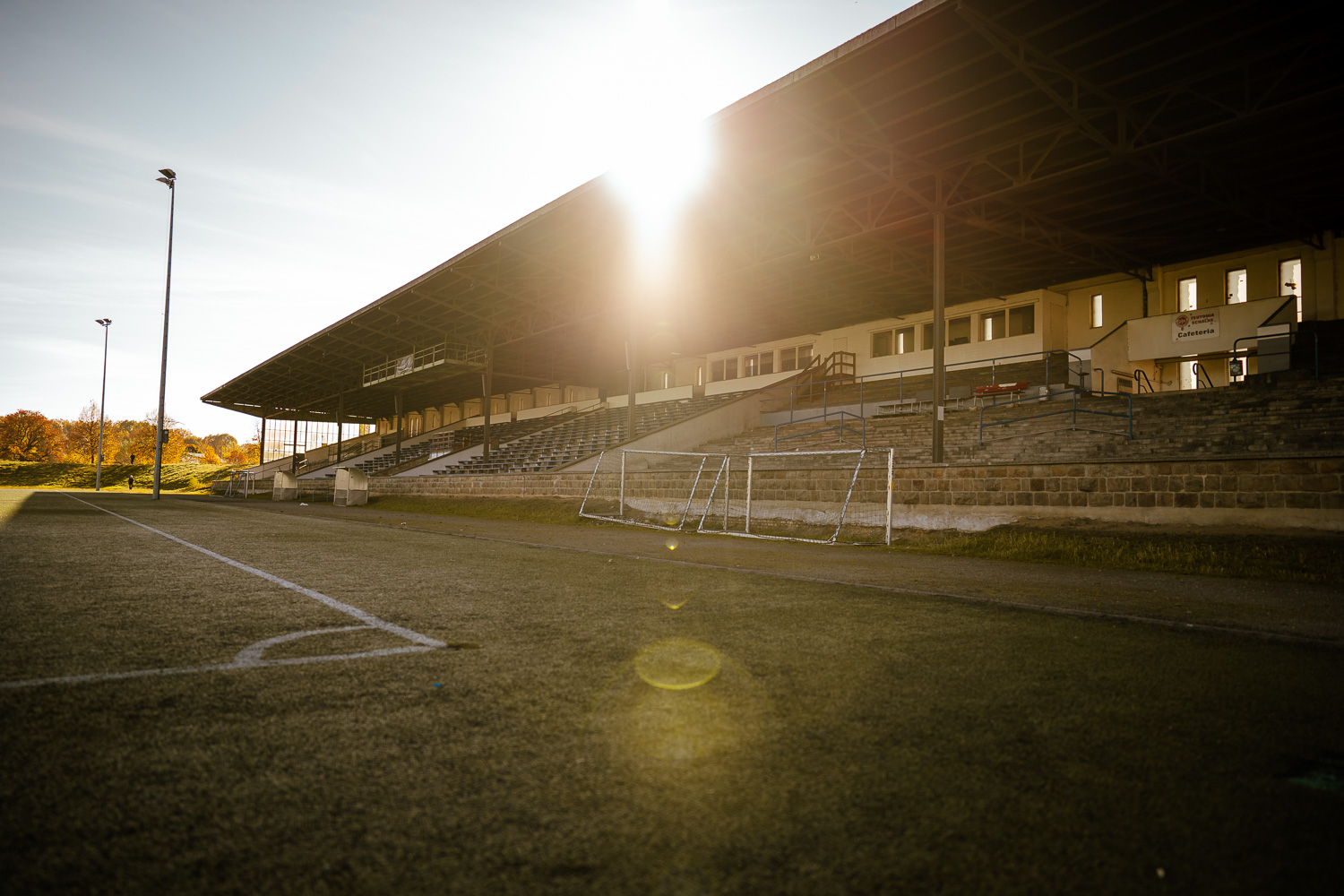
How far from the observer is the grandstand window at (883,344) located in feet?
96.4

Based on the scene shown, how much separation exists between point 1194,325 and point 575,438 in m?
22.5

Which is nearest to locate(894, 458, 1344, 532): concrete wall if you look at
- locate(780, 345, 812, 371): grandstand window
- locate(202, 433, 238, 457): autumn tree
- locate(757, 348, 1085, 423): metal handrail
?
locate(757, 348, 1085, 423): metal handrail

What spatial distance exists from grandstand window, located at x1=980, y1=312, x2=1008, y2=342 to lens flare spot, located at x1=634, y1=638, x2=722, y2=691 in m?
26.1

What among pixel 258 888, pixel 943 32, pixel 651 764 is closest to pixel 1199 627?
pixel 651 764

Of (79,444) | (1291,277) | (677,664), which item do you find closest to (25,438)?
(79,444)

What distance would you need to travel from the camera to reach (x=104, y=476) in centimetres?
6431

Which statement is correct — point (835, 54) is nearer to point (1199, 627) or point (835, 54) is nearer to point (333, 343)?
point (1199, 627)

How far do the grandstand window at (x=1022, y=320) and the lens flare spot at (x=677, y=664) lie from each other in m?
25.4

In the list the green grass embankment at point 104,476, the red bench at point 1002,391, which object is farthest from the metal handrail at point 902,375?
the green grass embankment at point 104,476

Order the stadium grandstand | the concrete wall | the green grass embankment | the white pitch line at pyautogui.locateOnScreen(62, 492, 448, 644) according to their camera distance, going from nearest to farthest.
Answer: the white pitch line at pyautogui.locateOnScreen(62, 492, 448, 644), the concrete wall, the stadium grandstand, the green grass embankment

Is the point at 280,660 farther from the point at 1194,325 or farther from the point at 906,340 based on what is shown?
the point at 906,340

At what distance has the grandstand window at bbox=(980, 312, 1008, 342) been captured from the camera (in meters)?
26.0

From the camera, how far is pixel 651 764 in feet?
6.70

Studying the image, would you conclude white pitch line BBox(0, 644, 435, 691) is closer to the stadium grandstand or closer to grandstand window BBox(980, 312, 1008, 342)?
the stadium grandstand
